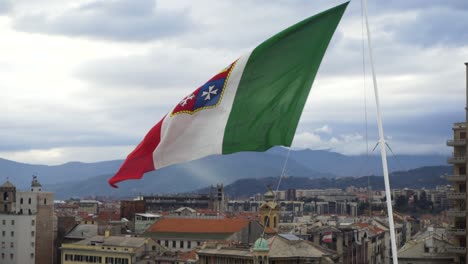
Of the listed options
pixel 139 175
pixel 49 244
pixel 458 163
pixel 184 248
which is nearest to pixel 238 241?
pixel 184 248

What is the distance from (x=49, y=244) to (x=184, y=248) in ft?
62.7

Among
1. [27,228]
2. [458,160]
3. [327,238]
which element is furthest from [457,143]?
Result: [27,228]

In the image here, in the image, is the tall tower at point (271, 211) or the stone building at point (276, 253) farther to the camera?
the tall tower at point (271, 211)

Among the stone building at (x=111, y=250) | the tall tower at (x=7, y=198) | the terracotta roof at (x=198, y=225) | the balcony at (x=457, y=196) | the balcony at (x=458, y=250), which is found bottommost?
the stone building at (x=111, y=250)

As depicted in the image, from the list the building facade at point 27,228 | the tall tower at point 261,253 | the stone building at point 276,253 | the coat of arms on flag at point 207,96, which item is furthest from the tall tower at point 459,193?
the building facade at point 27,228

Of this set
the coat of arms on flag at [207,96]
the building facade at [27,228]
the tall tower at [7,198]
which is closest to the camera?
the coat of arms on flag at [207,96]

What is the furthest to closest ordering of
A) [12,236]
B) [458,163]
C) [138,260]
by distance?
[12,236], [138,260], [458,163]

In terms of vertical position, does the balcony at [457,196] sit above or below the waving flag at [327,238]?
above

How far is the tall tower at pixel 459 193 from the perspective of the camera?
66.2 metres

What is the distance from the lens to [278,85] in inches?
739

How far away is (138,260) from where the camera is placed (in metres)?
112

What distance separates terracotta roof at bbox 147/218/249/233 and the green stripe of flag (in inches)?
3971

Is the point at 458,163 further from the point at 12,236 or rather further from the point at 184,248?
the point at 12,236

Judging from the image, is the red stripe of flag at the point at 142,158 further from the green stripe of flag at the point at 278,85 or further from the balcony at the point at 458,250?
the balcony at the point at 458,250
